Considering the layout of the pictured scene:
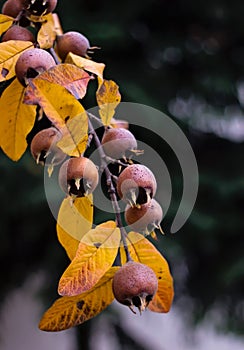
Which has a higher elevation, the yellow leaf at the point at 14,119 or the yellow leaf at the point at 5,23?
the yellow leaf at the point at 5,23

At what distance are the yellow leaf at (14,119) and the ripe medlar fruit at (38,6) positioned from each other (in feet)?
0.20

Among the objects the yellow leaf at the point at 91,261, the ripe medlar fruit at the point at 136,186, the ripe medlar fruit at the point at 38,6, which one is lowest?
the yellow leaf at the point at 91,261

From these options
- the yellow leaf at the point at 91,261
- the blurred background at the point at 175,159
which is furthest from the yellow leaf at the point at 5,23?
the blurred background at the point at 175,159

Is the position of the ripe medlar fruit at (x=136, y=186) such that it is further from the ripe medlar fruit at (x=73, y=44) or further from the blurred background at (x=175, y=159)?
the blurred background at (x=175, y=159)

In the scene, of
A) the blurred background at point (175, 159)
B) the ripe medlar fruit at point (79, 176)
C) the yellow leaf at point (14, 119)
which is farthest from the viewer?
the blurred background at point (175, 159)

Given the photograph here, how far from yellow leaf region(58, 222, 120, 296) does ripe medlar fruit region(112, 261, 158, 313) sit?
18mm

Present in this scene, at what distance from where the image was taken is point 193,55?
7.64 ft

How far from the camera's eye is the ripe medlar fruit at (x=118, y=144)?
0.44 meters

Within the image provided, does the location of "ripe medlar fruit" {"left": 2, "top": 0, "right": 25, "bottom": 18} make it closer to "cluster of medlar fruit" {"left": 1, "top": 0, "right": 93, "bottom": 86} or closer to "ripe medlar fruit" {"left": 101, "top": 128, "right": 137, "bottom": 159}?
"cluster of medlar fruit" {"left": 1, "top": 0, "right": 93, "bottom": 86}

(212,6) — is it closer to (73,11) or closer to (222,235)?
(73,11)

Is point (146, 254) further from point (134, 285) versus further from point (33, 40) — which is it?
point (33, 40)

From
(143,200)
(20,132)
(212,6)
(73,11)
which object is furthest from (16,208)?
(143,200)

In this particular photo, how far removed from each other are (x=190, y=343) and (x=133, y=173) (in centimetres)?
249

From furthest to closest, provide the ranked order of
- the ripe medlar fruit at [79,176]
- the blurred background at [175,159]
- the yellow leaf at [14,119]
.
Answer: the blurred background at [175,159] < the yellow leaf at [14,119] < the ripe medlar fruit at [79,176]
